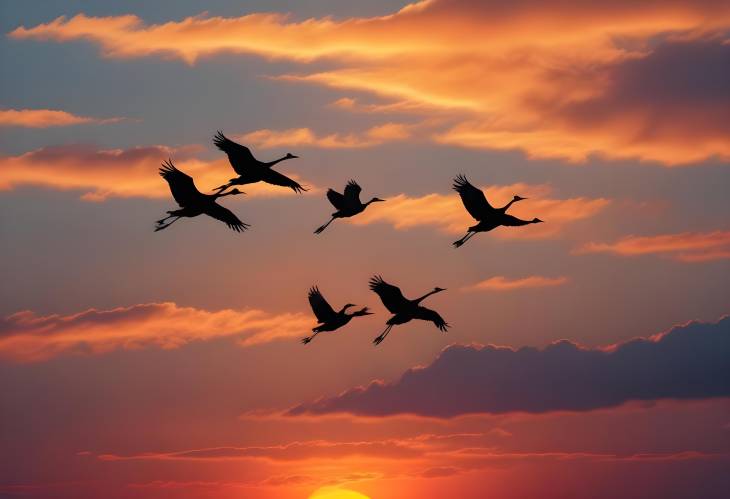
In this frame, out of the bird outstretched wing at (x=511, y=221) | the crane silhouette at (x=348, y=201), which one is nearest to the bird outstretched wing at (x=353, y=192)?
the crane silhouette at (x=348, y=201)

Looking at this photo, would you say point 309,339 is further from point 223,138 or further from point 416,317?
point 223,138

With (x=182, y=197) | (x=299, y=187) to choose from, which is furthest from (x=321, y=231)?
(x=182, y=197)

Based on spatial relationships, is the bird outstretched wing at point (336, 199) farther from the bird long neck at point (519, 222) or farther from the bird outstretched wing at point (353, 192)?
the bird long neck at point (519, 222)

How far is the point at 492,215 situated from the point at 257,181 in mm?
11519

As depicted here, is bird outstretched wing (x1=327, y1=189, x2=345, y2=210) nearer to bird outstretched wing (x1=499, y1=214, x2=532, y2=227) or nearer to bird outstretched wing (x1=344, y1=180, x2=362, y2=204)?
bird outstretched wing (x1=344, y1=180, x2=362, y2=204)

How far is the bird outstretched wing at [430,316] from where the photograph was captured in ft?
262

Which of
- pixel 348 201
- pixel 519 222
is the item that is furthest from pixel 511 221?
pixel 348 201

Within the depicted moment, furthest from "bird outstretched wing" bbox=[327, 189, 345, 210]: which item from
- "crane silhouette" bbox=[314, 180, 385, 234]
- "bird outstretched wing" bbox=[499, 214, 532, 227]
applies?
"bird outstretched wing" bbox=[499, 214, 532, 227]

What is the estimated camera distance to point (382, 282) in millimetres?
77062

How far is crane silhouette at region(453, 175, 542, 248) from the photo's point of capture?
76.9 m

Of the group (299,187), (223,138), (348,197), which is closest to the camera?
(223,138)

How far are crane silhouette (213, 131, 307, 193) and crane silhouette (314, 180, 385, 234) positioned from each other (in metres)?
5.22

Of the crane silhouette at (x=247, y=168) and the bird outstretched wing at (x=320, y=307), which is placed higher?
the crane silhouette at (x=247, y=168)

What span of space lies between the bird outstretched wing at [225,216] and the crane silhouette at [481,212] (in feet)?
35.0
